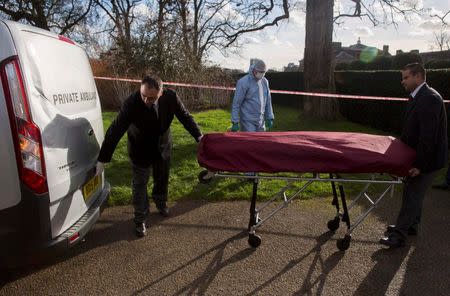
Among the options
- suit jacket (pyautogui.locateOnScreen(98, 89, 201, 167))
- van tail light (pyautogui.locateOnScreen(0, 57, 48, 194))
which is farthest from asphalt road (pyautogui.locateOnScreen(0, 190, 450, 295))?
van tail light (pyautogui.locateOnScreen(0, 57, 48, 194))

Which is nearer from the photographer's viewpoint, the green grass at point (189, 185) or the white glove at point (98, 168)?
the white glove at point (98, 168)

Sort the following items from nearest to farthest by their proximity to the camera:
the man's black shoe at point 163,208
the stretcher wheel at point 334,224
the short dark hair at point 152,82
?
the short dark hair at point 152,82 < the stretcher wheel at point 334,224 < the man's black shoe at point 163,208

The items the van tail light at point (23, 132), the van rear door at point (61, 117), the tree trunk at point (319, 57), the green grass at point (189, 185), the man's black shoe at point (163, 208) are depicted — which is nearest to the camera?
the van tail light at point (23, 132)

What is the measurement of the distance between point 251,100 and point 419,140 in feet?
8.92

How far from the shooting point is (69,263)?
364 cm

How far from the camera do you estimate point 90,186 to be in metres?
3.62

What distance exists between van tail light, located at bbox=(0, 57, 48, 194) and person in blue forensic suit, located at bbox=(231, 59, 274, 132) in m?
3.40

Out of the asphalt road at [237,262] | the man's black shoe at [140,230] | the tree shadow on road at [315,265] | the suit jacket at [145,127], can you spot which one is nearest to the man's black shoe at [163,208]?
the asphalt road at [237,262]

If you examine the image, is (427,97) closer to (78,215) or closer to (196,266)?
(196,266)

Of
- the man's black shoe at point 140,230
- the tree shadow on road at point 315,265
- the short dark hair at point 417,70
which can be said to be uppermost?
the short dark hair at point 417,70

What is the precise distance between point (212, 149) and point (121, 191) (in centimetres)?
248

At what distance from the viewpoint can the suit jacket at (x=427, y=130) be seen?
3.63 m

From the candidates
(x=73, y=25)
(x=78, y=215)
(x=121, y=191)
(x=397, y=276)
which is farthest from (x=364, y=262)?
(x=73, y=25)

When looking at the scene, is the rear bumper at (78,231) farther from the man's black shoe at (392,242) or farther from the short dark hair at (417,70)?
the short dark hair at (417,70)
